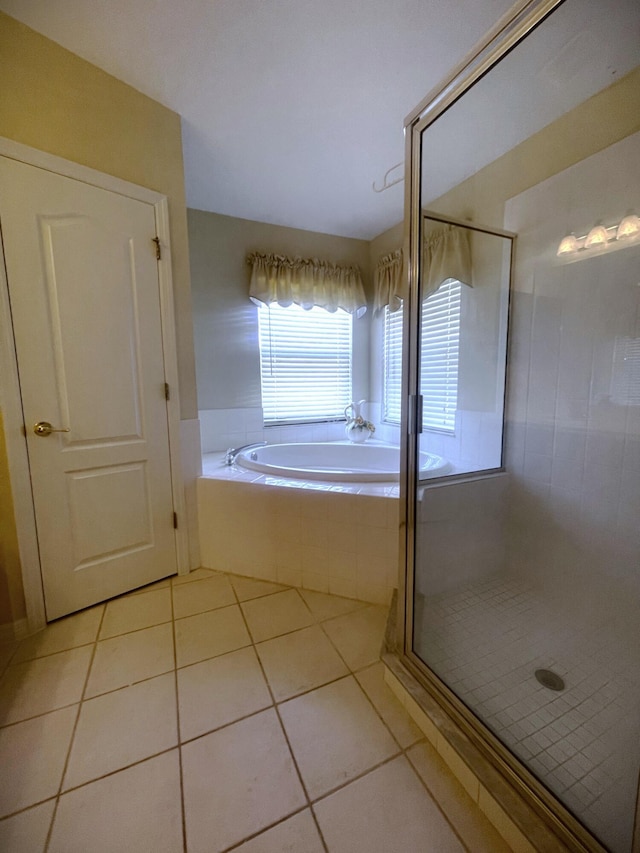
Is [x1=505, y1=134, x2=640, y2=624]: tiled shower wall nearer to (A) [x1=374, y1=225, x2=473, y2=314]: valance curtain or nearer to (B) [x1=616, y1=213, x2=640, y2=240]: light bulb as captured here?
(B) [x1=616, y1=213, x2=640, y2=240]: light bulb

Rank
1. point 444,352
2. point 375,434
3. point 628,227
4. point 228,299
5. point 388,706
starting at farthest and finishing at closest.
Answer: point 375,434 < point 228,299 < point 444,352 < point 628,227 < point 388,706

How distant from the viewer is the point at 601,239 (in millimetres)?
1422

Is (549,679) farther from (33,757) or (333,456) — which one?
(333,456)

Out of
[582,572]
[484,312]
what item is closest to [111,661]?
[582,572]

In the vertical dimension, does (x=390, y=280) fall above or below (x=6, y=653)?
above

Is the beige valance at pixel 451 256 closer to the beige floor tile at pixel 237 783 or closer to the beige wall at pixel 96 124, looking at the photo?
the beige wall at pixel 96 124

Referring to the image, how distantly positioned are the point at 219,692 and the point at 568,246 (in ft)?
7.76

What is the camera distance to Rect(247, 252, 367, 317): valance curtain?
2770 mm

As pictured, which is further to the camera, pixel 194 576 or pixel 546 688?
pixel 194 576

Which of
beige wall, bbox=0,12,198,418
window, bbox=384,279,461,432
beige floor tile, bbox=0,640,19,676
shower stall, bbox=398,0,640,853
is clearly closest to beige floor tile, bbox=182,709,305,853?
shower stall, bbox=398,0,640,853

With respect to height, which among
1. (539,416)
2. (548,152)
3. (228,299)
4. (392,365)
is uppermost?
(548,152)

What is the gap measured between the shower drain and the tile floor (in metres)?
0.50

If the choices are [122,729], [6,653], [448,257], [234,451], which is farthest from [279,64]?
Answer: [6,653]

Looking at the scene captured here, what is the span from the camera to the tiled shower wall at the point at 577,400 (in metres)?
1.36
